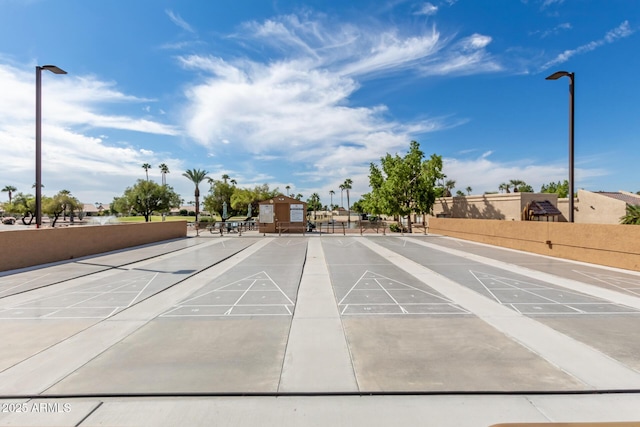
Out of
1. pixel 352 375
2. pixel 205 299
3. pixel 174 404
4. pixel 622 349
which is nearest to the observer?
pixel 174 404

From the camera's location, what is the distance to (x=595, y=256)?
1501 centimetres

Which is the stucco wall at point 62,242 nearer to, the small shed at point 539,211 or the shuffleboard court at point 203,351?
the shuffleboard court at point 203,351

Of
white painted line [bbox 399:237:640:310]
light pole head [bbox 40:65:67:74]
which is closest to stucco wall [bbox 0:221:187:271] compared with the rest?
light pole head [bbox 40:65:67:74]

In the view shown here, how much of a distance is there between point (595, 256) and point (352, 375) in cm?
1651

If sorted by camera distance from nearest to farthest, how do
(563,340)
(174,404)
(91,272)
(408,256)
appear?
(174,404) → (563,340) → (91,272) → (408,256)

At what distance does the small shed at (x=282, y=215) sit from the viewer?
3406 cm

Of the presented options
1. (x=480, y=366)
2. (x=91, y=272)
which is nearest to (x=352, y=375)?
(x=480, y=366)

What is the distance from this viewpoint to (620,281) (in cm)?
1146

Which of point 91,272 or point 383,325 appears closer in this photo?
point 383,325

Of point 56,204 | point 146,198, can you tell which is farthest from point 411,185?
point 56,204

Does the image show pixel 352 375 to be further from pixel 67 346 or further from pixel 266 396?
pixel 67 346

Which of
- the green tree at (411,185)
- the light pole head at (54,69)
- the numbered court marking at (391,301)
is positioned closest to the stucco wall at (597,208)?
the green tree at (411,185)

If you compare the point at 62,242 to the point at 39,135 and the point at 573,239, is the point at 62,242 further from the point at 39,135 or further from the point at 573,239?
the point at 573,239

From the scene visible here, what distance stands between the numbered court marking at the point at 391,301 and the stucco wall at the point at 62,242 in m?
15.4
